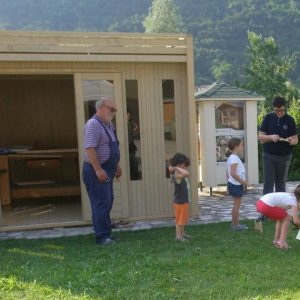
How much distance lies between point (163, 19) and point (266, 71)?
24836 millimetres

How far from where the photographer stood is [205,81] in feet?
141

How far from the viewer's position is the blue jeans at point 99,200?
585 centimetres

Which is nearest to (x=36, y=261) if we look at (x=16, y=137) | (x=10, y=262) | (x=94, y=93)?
(x=10, y=262)

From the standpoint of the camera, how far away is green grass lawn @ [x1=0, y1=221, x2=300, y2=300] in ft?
13.2

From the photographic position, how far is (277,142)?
688 cm

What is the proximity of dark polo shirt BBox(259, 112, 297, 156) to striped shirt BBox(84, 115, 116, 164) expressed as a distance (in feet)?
7.77

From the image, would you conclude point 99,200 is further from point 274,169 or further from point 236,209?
point 274,169

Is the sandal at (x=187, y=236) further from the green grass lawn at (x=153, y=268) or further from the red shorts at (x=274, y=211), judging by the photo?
the red shorts at (x=274, y=211)

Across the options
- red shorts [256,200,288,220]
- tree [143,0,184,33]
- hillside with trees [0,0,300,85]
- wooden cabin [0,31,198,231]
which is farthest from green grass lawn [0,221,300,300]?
tree [143,0,184,33]

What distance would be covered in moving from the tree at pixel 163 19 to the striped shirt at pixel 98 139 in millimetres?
46969

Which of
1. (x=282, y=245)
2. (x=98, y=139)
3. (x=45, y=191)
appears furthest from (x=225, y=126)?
(x=282, y=245)

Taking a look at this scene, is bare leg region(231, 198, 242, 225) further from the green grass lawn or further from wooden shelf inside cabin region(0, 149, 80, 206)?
wooden shelf inside cabin region(0, 149, 80, 206)

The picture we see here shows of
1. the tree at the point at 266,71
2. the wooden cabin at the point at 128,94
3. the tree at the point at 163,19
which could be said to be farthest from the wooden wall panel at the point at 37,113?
the tree at the point at 163,19

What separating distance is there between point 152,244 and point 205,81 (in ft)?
125
